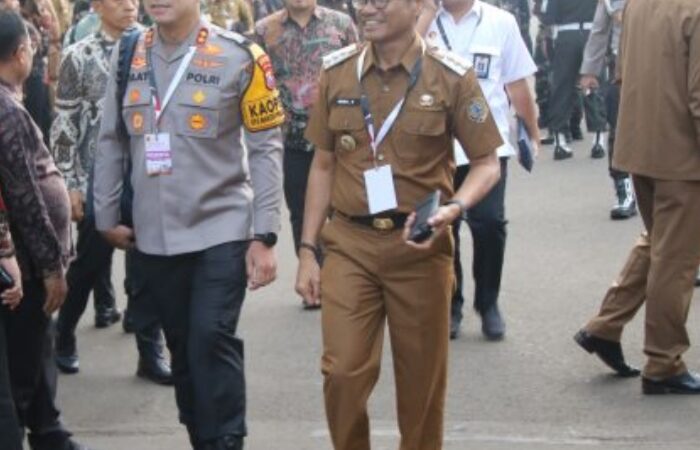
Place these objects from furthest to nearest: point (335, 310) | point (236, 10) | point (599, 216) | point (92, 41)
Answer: point (236, 10), point (599, 216), point (92, 41), point (335, 310)

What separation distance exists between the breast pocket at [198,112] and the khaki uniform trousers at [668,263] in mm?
2288

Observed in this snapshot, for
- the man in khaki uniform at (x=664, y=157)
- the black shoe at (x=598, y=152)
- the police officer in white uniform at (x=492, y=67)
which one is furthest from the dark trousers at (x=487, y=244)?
the black shoe at (x=598, y=152)

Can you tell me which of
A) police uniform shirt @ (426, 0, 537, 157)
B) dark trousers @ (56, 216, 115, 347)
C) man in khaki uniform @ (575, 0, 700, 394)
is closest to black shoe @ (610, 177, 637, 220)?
police uniform shirt @ (426, 0, 537, 157)

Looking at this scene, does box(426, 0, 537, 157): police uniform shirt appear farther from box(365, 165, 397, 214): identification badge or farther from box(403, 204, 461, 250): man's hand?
box(403, 204, 461, 250): man's hand

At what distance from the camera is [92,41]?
26.0ft

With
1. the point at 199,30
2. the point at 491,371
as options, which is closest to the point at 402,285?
the point at 199,30

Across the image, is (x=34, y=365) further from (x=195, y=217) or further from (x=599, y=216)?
(x=599, y=216)

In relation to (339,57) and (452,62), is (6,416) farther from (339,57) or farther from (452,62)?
(452,62)

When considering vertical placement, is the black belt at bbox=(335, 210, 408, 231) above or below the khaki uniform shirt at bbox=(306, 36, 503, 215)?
below

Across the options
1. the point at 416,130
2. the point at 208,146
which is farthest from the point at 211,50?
the point at 416,130

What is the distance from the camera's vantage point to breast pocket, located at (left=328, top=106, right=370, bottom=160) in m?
5.71

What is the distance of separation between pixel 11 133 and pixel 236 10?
923cm

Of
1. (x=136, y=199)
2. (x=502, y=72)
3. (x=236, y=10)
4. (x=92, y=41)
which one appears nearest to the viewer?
(x=136, y=199)

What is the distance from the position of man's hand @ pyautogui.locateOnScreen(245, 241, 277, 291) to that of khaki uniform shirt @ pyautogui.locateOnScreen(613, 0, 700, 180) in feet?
7.07
